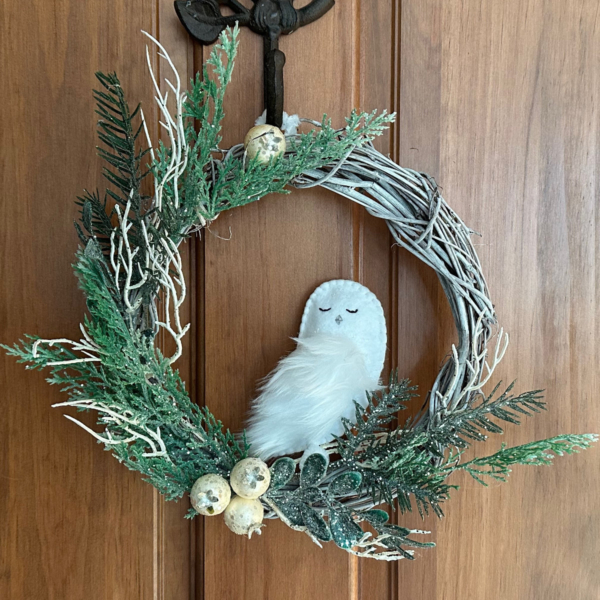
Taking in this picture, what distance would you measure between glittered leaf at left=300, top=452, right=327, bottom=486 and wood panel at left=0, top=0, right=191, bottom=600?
0.29 m

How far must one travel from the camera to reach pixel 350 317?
2.04 ft

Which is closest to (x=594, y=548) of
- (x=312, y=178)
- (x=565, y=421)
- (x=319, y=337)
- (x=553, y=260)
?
(x=565, y=421)

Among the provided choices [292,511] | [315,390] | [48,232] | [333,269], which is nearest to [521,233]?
[333,269]

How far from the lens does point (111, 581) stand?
0.67 m

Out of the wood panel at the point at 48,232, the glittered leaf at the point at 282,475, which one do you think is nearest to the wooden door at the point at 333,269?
the wood panel at the point at 48,232

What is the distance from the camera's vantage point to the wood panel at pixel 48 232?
0.63 metres

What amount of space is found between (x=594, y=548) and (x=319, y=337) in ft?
1.73

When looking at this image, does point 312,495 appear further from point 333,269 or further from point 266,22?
point 266,22

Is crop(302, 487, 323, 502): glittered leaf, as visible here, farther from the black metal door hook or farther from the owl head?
the black metal door hook

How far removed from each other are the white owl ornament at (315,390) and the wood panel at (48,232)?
0.24 metres

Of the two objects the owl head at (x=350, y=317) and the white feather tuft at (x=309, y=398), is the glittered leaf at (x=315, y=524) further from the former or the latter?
the owl head at (x=350, y=317)

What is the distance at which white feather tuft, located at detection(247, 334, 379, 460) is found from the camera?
0.57 meters

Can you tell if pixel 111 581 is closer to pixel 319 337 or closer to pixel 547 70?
pixel 319 337

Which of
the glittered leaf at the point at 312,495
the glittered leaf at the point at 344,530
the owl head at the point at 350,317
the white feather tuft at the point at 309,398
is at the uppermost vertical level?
the owl head at the point at 350,317
